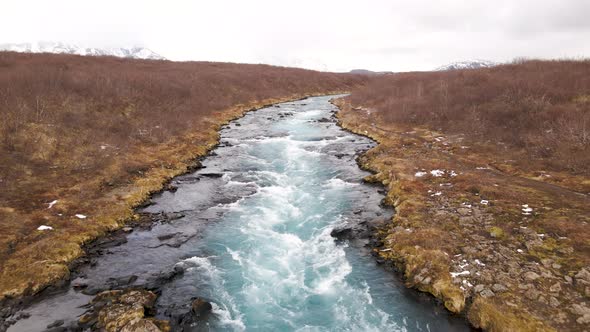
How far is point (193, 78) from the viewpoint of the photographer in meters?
56.6

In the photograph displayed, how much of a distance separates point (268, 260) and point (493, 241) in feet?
30.8

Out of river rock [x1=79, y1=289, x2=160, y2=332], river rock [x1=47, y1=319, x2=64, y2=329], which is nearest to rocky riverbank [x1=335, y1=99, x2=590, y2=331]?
river rock [x1=79, y1=289, x2=160, y2=332]

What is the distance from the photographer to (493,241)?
14844 mm

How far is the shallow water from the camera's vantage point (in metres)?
12.7

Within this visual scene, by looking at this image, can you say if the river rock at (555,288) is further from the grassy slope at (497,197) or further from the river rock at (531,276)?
the river rock at (531,276)

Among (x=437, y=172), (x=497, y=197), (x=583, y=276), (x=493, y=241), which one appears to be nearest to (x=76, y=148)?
(x=437, y=172)

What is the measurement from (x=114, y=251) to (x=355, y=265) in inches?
422

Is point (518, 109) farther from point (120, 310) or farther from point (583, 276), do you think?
point (120, 310)

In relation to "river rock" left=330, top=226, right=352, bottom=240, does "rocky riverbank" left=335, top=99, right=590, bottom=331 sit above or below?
above

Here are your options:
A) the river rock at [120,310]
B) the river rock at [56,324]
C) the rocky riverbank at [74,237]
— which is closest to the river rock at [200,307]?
the river rock at [120,310]

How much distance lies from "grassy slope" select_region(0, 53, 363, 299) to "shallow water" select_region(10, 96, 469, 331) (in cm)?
169

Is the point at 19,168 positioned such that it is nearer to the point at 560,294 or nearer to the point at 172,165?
the point at 172,165

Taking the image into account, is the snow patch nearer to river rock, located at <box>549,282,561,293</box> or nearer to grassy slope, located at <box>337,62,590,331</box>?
grassy slope, located at <box>337,62,590,331</box>

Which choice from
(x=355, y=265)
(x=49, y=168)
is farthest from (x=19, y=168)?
(x=355, y=265)
